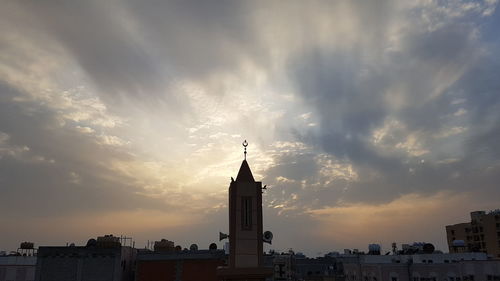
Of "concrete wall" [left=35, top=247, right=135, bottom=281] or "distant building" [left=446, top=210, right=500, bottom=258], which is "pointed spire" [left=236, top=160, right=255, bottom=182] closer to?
"concrete wall" [left=35, top=247, right=135, bottom=281]

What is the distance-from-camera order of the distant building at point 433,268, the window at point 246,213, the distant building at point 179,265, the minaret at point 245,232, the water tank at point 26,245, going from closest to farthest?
1. the minaret at point 245,232
2. the window at point 246,213
3. the distant building at point 179,265
4. the distant building at point 433,268
5. the water tank at point 26,245

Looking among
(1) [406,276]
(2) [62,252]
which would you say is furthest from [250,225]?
(1) [406,276]

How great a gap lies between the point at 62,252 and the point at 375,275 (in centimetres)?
5663

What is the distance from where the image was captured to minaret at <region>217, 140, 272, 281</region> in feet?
89.6

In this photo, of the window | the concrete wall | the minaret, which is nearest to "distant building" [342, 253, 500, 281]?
the concrete wall

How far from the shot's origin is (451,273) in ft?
210

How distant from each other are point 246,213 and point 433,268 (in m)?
51.7

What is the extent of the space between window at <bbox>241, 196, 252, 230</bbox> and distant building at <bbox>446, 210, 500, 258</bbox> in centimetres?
9212

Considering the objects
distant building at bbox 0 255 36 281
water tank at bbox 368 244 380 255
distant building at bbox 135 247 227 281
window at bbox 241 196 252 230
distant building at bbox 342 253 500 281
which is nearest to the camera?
window at bbox 241 196 252 230

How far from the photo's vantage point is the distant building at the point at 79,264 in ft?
169

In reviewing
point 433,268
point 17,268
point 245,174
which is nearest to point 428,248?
point 433,268

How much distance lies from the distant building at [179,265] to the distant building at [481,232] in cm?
7657

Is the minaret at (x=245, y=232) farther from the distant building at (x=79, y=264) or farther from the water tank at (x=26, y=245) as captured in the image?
the water tank at (x=26, y=245)

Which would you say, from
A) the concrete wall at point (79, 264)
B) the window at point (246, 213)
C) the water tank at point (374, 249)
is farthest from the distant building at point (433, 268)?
the window at point (246, 213)
